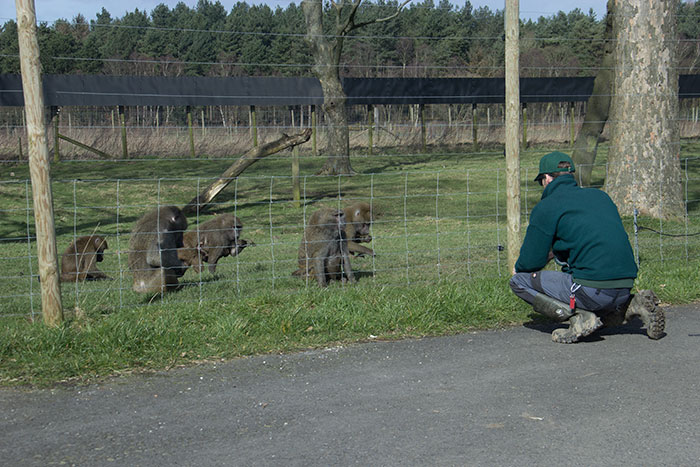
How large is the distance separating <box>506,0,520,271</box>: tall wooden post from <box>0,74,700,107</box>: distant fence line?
51.5ft

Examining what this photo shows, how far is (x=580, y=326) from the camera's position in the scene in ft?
22.1

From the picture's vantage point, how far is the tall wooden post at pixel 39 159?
6684 mm

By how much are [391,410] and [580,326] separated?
2.38m

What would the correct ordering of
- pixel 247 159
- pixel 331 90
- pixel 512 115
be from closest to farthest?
pixel 512 115 → pixel 247 159 → pixel 331 90

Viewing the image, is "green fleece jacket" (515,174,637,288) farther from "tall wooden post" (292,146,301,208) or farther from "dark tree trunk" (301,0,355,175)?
"dark tree trunk" (301,0,355,175)

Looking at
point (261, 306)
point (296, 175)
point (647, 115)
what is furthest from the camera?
point (296, 175)

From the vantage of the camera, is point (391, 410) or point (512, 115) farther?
point (512, 115)

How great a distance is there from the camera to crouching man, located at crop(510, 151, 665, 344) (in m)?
6.55

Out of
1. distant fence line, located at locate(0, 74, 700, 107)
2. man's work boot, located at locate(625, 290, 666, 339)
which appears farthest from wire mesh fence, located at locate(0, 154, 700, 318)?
distant fence line, located at locate(0, 74, 700, 107)

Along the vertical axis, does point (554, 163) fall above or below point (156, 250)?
above

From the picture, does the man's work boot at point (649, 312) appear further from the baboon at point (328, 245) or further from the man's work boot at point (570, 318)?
the baboon at point (328, 245)

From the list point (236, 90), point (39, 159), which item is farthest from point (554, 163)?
point (236, 90)

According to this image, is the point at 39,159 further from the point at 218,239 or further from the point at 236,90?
the point at 236,90

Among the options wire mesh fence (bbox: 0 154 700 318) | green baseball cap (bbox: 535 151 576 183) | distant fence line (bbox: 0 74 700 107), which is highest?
distant fence line (bbox: 0 74 700 107)
